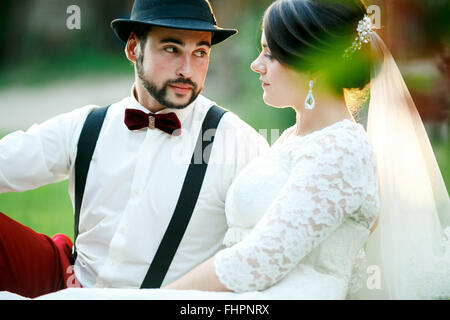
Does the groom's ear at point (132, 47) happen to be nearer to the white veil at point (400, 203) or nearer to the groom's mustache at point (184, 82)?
the groom's mustache at point (184, 82)

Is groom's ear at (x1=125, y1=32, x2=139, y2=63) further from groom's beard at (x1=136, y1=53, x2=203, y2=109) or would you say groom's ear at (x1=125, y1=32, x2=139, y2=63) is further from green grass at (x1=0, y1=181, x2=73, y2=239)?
green grass at (x1=0, y1=181, x2=73, y2=239)

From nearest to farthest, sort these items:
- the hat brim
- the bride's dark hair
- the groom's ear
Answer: the bride's dark hair, the hat brim, the groom's ear

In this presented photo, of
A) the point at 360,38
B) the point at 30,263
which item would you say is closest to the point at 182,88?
the point at 360,38

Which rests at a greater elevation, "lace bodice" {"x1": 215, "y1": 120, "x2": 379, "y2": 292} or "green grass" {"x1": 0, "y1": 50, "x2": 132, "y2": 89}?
"green grass" {"x1": 0, "y1": 50, "x2": 132, "y2": 89}

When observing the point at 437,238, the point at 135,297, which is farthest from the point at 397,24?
the point at 135,297

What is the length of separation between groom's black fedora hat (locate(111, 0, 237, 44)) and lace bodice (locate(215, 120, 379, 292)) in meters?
0.63

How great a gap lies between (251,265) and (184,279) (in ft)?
0.76

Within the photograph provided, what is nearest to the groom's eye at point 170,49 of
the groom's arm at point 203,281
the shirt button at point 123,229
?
the shirt button at point 123,229

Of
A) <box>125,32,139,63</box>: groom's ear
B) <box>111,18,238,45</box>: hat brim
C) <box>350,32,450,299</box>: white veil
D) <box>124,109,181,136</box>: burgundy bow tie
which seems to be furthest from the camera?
<box>125,32,139,63</box>: groom's ear

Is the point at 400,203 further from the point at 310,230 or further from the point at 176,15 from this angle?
the point at 176,15

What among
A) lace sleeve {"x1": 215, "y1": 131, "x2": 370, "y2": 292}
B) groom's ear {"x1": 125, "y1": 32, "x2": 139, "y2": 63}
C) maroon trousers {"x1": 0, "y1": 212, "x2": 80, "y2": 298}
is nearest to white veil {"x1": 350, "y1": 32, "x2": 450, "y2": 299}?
lace sleeve {"x1": 215, "y1": 131, "x2": 370, "y2": 292}

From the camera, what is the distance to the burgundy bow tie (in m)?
1.91

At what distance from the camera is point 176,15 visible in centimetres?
184

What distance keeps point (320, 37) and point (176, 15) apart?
59 centimetres
